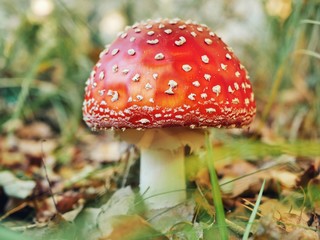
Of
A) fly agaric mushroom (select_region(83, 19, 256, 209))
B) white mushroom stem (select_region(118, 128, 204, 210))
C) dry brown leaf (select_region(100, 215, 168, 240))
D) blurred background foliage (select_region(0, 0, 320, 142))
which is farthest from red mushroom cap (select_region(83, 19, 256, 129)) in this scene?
blurred background foliage (select_region(0, 0, 320, 142))

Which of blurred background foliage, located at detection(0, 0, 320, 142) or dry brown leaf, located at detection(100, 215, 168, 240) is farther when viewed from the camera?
blurred background foliage, located at detection(0, 0, 320, 142)

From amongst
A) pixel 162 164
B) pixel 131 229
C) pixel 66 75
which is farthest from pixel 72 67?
pixel 131 229

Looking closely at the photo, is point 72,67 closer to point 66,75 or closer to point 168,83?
point 66,75

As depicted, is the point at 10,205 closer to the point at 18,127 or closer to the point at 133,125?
the point at 133,125

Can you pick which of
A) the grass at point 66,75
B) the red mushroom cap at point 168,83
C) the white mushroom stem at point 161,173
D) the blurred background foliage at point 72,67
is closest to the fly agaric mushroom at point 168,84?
the red mushroom cap at point 168,83

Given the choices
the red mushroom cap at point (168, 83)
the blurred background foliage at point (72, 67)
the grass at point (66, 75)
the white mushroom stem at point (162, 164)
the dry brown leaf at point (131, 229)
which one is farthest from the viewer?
the grass at point (66, 75)

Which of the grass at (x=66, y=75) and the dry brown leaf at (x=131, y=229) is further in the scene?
the grass at (x=66, y=75)

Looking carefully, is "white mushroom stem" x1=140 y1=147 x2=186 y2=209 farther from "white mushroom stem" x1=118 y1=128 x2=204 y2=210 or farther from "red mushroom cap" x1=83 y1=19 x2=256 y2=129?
"red mushroom cap" x1=83 y1=19 x2=256 y2=129

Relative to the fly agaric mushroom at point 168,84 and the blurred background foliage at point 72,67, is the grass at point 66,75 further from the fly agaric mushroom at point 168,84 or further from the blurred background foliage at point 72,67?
the fly agaric mushroom at point 168,84
